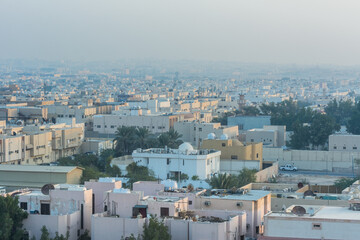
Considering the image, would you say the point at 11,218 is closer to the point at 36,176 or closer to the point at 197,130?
the point at 36,176

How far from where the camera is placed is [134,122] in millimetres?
47281

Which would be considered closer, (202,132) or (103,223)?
(103,223)

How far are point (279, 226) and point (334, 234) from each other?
2.91 feet

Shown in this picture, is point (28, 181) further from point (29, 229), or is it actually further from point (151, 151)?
point (29, 229)

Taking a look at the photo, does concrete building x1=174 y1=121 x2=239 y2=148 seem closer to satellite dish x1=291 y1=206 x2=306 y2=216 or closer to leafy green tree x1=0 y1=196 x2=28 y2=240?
leafy green tree x1=0 y1=196 x2=28 y2=240

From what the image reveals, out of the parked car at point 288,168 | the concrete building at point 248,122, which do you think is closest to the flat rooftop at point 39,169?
the parked car at point 288,168

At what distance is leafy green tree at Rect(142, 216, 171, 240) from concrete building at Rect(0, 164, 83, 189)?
9.41 metres

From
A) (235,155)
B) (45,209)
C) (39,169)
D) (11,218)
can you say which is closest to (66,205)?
(45,209)

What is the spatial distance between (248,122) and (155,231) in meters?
34.7

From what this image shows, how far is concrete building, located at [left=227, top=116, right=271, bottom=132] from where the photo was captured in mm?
50781

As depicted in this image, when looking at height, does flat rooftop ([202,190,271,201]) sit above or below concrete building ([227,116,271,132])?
above

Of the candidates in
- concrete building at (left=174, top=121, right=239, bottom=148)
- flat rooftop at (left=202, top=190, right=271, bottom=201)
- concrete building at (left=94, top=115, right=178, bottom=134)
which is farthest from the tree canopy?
concrete building at (left=94, top=115, right=178, bottom=134)

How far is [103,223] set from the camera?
17.7m

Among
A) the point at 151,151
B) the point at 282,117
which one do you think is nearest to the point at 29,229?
the point at 151,151
